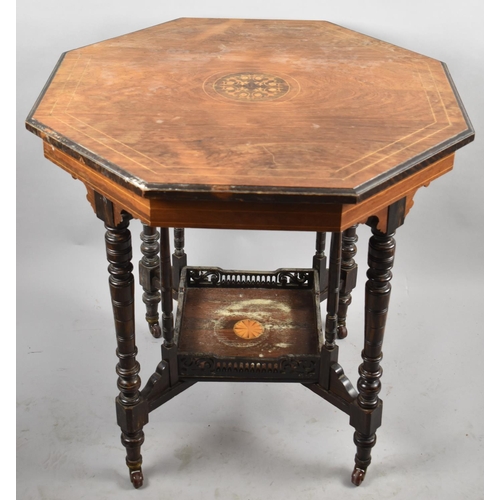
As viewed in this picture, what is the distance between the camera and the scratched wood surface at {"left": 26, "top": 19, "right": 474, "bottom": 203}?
2.58m

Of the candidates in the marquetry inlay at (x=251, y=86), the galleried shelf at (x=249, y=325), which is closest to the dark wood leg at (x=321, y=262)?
the galleried shelf at (x=249, y=325)

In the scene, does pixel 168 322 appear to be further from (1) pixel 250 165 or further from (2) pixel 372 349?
(1) pixel 250 165

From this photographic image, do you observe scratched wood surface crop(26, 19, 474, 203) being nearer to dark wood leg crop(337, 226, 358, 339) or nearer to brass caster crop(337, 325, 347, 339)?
dark wood leg crop(337, 226, 358, 339)

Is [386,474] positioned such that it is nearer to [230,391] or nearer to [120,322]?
[230,391]

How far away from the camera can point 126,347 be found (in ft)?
10.3

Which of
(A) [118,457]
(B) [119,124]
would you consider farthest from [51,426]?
(B) [119,124]

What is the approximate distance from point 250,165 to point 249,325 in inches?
42.9

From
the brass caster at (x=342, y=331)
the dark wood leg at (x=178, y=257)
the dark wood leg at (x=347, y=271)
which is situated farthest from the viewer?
the brass caster at (x=342, y=331)

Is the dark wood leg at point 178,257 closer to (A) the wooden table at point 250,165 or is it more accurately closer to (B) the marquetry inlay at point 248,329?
(A) the wooden table at point 250,165

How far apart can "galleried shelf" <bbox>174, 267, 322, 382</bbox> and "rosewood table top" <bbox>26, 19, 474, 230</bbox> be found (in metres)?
0.84

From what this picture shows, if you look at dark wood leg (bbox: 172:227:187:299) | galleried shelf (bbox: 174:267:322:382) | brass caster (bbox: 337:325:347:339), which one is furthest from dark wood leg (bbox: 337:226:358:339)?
dark wood leg (bbox: 172:227:187:299)

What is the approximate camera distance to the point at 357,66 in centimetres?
329

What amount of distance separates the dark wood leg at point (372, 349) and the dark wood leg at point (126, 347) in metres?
0.73

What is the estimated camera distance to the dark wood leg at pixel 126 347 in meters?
2.92
